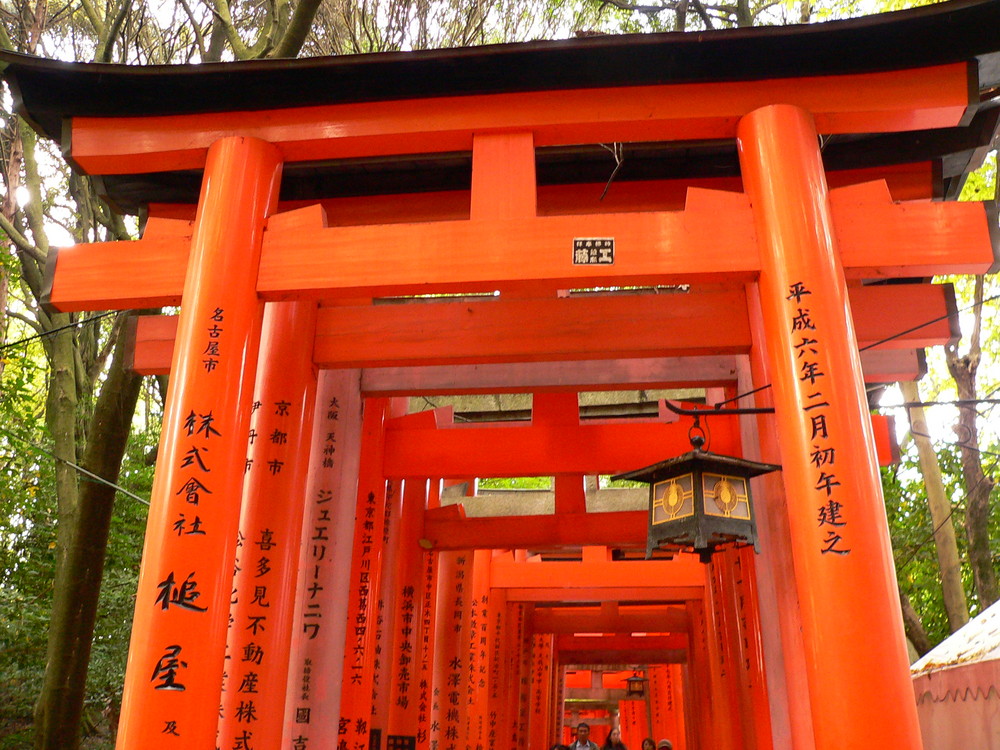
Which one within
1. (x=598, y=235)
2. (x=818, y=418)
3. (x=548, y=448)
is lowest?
(x=818, y=418)

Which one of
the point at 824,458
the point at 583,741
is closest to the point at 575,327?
the point at 824,458

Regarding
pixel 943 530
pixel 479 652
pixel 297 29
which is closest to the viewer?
pixel 297 29

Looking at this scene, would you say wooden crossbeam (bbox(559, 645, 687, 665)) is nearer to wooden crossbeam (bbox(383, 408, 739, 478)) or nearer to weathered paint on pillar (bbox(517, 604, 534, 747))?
weathered paint on pillar (bbox(517, 604, 534, 747))

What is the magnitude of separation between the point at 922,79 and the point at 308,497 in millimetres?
4534

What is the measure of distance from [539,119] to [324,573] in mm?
3248

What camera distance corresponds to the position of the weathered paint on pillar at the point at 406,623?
8.02 m

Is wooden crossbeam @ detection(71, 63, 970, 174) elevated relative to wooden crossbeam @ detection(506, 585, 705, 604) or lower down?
elevated

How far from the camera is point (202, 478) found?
397 cm

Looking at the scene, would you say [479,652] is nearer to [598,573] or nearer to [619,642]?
[598,573]

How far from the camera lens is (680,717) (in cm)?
2198

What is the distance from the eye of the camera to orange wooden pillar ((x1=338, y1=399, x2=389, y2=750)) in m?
6.40

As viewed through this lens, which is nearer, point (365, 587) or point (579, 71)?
point (579, 71)

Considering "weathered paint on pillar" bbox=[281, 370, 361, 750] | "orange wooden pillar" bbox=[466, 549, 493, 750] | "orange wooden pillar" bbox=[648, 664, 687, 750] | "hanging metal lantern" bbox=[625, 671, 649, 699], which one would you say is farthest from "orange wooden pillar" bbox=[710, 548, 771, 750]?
"hanging metal lantern" bbox=[625, 671, 649, 699]

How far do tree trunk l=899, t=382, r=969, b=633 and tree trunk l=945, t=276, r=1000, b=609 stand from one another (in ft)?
1.11
